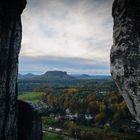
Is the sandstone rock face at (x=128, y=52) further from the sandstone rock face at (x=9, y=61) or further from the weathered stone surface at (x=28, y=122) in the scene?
the weathered stone surface at (x=28, y=122)

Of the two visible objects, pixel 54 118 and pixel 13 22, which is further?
pixel 54 118

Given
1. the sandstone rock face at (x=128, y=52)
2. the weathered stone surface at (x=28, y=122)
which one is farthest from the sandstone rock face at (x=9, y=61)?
the sandstone rock face at (x=128, y=52)

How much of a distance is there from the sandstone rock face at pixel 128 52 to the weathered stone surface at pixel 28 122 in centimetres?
734

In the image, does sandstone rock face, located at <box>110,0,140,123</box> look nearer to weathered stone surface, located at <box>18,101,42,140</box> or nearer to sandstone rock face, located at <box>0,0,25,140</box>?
sandstone rock face, located at <box>0,0,25,140</box>

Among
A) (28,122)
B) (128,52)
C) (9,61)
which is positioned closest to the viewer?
(128,52)

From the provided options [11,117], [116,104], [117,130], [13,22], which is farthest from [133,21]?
[116,104]

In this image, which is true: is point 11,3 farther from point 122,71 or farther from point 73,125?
point 73,125

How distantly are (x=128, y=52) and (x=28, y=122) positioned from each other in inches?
357

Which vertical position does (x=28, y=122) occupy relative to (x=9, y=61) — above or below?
below

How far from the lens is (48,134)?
3853 inches

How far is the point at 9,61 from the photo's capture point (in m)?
18.4

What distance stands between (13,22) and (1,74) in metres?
3.01

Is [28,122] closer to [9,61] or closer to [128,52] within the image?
[9,61]

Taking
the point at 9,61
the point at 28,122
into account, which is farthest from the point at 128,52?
the point at 28,122
